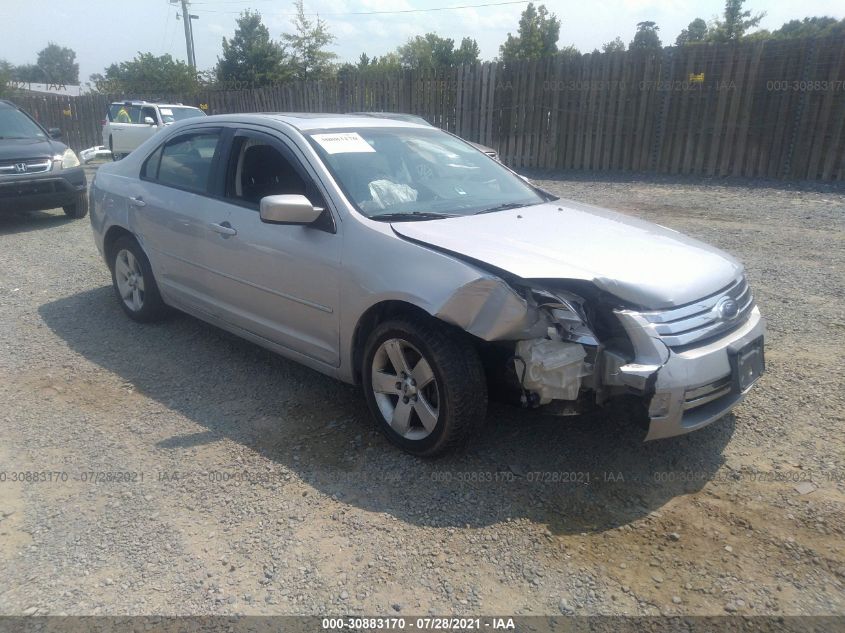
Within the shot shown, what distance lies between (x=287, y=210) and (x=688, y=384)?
2192 millimetres

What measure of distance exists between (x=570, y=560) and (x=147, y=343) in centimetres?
380

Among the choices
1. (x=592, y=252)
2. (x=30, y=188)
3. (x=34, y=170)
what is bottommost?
(x=30, y=188)

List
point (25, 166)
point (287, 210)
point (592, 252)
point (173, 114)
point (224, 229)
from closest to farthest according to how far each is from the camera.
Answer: point (592, 252) < point (287, 210) < point (224, 229) < point (25, 166) < point (173, 114)

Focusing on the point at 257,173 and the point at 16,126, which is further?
the point at 16,126

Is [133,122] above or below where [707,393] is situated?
above

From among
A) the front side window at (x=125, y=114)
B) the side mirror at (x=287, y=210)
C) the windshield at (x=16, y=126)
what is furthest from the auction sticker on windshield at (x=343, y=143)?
the front side window at (x=125, y=114)

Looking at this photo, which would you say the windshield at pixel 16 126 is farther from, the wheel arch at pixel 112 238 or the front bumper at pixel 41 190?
the wheel arch at pixel 112 238

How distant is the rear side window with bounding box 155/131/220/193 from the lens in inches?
182

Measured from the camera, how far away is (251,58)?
127 feet

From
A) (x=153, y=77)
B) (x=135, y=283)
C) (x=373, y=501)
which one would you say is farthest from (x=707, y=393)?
(x=153, y=77)

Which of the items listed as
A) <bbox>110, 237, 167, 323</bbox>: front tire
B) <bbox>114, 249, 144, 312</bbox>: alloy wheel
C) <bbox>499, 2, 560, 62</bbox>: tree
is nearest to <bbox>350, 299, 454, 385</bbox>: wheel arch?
<bbox>110, 237, 167, 323</bbox>: front tire

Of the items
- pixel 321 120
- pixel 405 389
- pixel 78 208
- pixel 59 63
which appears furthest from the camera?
Answer: pixel 59 63

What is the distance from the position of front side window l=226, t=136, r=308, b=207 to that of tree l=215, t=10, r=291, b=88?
3663cm

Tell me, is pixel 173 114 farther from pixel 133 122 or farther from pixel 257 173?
pixel 257 173
